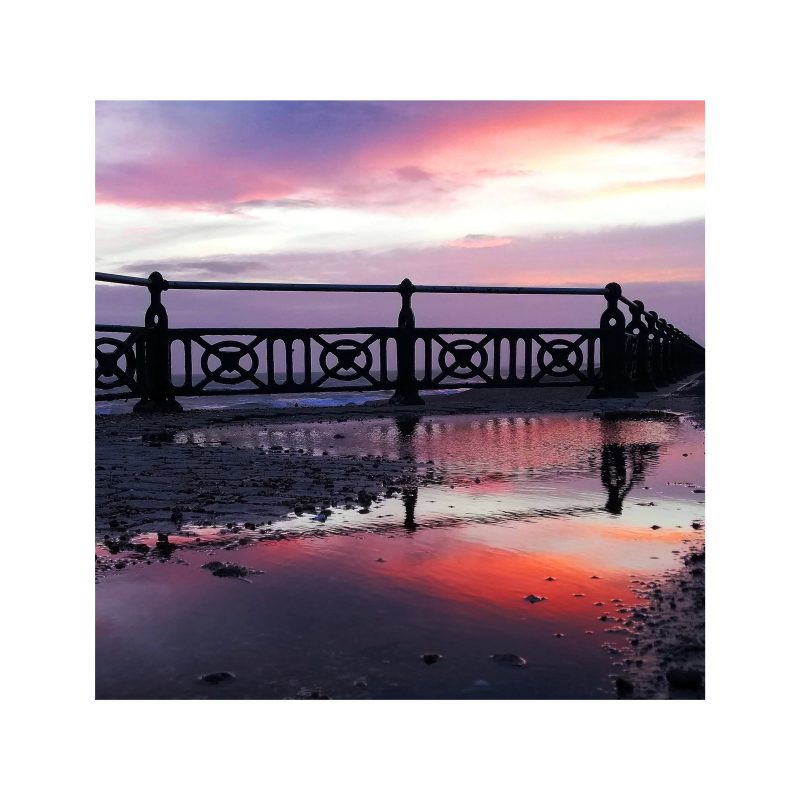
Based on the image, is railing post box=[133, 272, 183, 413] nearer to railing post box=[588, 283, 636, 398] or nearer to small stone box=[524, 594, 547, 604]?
railing post box=[588, 283, 636, 398]

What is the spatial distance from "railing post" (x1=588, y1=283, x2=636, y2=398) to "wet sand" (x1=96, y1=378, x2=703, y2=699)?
5.38 meters

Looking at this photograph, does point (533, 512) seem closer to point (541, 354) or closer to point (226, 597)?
point (226, 597)

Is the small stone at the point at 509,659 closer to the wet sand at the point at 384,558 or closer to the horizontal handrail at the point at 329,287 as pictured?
the wet sand at the point at 384,558

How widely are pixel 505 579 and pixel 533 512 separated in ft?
3.37

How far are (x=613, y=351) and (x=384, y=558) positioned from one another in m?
8.76

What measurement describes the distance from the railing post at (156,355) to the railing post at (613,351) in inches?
238

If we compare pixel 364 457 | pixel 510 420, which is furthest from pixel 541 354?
pixel 364 457

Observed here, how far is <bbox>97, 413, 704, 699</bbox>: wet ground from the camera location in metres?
1.83

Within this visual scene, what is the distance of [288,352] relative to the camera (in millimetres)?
9000

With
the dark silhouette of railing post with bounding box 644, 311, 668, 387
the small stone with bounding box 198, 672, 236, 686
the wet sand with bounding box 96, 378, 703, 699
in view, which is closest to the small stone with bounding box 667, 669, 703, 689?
the wet sand with bounding box 96, 378, 703, 699

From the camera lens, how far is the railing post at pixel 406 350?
9.43 meters

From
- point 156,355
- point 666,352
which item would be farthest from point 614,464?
point 666,352

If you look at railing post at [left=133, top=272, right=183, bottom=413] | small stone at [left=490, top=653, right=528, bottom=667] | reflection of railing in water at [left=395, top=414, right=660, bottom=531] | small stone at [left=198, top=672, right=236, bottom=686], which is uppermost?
railing post at [left=133, top=272, right=183, bottom=413]

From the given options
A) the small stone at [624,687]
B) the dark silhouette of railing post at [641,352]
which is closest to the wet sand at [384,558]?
the small stone at [624,687]
